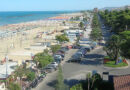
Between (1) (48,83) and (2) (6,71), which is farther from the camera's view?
(2) (6,71)

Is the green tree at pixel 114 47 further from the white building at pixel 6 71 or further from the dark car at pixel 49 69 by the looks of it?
the white building at pixel 6 71

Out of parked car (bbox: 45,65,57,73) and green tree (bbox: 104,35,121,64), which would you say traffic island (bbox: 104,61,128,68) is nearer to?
green tree (bbox: 104,35,121,64)

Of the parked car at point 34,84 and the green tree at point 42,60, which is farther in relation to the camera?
the green tree at point 42,60

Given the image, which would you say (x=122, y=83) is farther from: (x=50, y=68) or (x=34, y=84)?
(x=50, y=68)

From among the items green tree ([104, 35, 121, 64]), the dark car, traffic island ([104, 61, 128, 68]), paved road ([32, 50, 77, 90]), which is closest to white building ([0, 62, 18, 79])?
paved road ([32, 50, 77, 90])

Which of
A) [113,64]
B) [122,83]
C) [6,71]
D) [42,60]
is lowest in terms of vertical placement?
[113,64]

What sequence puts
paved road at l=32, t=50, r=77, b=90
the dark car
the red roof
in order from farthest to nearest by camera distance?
the dark car < paved road at l=32, t=50, r=77, b=90 < the red roof

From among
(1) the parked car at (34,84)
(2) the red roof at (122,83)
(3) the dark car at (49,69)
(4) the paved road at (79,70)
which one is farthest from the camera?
(3) the dark car at (49,69)

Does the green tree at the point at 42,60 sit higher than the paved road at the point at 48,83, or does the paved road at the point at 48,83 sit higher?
the green tree at the point at 42,60

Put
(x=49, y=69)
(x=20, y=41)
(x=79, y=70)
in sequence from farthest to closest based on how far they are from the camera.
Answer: (x=20, y=41), (x=79, y=70), (x=49, y=69)

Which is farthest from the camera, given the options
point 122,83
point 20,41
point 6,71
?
point 20,41

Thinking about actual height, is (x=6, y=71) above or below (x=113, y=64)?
above

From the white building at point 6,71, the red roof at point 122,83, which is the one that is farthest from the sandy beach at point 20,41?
the red roof at point 122,83

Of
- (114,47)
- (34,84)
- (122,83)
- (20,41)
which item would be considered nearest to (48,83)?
(34,84)
